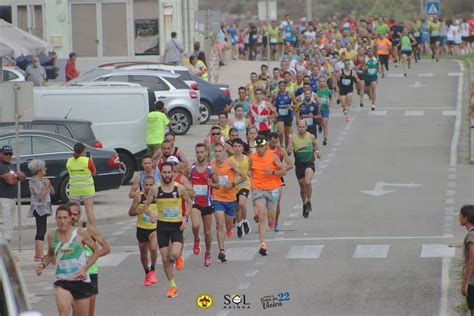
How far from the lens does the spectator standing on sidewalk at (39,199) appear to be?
20.4 meters

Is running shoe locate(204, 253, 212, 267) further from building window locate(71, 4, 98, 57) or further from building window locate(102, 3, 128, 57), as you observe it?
building window locate(71, 4, 98, 57)

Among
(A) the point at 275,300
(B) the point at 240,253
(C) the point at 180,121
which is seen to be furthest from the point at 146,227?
(C) the point at 180,121

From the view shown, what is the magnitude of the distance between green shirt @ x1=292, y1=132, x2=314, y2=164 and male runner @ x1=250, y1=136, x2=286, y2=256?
2.76m

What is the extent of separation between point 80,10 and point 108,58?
1.84 metres

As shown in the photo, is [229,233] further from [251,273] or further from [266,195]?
[251,273]

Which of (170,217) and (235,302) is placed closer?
(235,302)

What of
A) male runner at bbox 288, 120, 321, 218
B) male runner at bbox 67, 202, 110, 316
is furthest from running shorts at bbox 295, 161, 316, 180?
male runner at bbox 67, 202, 110, 316

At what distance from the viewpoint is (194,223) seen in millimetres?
19766

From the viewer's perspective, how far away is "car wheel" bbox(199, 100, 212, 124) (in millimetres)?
39969

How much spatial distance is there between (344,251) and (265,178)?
159 centimetres

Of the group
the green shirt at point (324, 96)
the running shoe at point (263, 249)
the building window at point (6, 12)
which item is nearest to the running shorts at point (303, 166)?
the running shoe at point (263, 249)

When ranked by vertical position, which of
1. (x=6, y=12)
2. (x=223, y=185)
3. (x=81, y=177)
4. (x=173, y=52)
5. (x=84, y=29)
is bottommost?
(x=81, y=177)

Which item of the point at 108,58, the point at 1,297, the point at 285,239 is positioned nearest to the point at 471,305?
the point at 1,297

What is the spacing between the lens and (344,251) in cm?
2045
